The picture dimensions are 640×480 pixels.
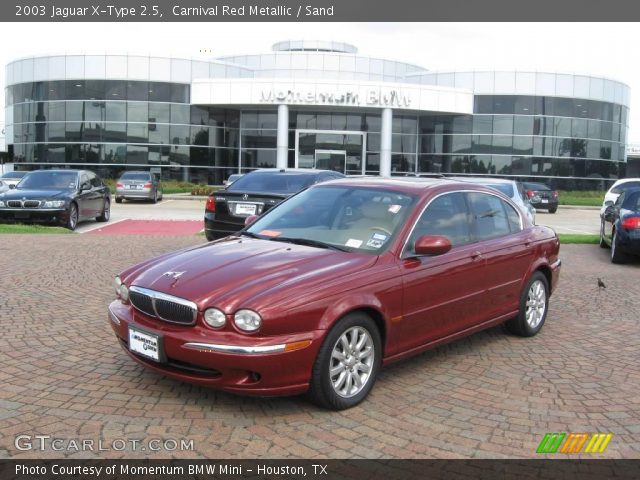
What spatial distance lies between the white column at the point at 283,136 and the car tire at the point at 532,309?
34222mm

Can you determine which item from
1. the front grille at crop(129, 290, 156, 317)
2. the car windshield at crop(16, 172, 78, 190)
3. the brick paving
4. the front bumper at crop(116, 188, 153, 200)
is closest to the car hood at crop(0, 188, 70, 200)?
the car windshield at crop(16, 172, 78, 190)

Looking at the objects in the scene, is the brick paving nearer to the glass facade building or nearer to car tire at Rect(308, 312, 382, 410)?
car tire at Rect(308, 312, 382, 410)

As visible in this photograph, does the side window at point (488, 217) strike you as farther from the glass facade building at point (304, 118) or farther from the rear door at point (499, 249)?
the glass facade building at point (304, 118)

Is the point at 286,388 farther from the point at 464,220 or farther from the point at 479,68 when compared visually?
the point at 479,68

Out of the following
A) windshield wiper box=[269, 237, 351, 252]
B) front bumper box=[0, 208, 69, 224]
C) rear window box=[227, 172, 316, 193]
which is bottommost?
front bumper box=[0, 208, 69, 224]

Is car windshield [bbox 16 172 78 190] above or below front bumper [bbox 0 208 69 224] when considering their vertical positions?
above

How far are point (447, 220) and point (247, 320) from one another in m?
2.26

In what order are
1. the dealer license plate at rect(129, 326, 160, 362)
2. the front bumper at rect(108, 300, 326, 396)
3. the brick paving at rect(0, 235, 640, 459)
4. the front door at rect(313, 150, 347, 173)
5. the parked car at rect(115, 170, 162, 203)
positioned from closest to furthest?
the brick paving at rect(0, 235, 640, 459) < the front bumper at rect(108, 300, 326, 396) < the dealer license plate at rect(129, 326, 160, 362) < the parked car at rect(115, 170, 162, 203) < the front door at rect(313, 150, 347, 173)

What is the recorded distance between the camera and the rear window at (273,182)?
37.7ft

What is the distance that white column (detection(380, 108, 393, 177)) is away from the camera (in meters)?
40.4

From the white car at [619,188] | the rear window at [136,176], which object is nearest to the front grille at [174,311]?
the white car at [619,188]

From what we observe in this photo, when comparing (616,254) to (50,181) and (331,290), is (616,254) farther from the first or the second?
(50,181)

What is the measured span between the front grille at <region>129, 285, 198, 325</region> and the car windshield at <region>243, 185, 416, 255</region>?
4.17 feet
